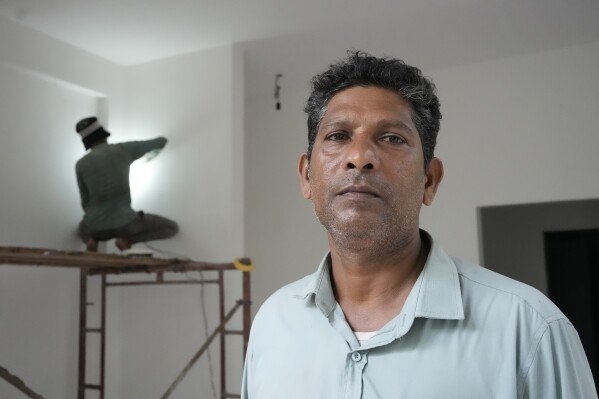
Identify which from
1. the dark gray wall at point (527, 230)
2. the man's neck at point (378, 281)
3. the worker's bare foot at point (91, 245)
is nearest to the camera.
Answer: the man's neck at point (378, 281)

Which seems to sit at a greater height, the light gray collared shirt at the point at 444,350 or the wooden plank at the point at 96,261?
the wooden plank at the point at 96,261

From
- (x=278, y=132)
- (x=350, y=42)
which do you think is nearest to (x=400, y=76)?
(x=350, y=42)

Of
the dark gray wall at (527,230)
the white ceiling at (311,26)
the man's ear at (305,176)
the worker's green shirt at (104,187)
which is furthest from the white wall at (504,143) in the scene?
the man's ear at (305,176)

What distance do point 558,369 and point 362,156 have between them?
0.55 m

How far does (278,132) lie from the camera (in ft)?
21.2

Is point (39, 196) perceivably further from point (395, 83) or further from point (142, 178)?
point (395, 83)

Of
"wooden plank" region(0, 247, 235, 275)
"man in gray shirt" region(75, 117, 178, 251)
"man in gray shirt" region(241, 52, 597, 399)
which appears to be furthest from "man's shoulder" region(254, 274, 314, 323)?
"man in gray shirt" region(75, 117, 178, 251)

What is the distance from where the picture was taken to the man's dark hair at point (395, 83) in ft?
4.46

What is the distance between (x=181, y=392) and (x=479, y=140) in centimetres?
334

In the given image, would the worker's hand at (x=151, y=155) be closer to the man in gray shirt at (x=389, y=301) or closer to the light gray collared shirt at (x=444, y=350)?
the man in gray shirt at (x=389, y=301)

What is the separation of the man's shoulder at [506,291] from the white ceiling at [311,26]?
3.35m

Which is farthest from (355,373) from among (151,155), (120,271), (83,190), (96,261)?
(151,155)

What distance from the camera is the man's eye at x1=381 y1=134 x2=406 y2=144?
133 centimetres

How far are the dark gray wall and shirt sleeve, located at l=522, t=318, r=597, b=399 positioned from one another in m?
5.77
